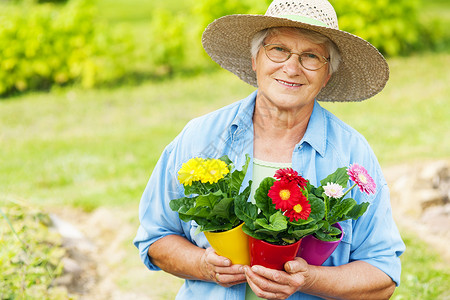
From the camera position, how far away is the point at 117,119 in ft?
26.4

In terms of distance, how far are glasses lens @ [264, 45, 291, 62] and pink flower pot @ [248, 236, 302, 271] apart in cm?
66

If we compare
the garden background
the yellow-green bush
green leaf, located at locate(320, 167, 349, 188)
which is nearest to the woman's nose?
green leaf, located at locate(320, 167, 349, 188)

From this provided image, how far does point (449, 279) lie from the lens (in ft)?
13.6

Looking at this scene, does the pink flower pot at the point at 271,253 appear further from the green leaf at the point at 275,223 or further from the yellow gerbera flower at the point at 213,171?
the yellow gerbera flower at the point at 213,171

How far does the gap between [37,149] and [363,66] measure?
18.1 feet

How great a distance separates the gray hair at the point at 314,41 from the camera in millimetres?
2053

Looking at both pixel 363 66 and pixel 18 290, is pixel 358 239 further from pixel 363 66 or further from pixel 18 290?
pixel 18 290

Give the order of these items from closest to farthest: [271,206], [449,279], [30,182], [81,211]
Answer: [271,206] → [449,279] → [81,211] → [30,182]

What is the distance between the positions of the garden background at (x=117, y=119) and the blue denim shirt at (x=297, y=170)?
119 centimetres

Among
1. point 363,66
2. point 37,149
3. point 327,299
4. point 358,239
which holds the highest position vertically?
point 363,66

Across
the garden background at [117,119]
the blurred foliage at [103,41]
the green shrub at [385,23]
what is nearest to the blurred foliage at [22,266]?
the garden background at [117,119]

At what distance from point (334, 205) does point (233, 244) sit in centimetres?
32

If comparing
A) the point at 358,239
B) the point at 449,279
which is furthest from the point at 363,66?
the point at 449,279

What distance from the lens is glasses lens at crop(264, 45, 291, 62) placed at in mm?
2059
